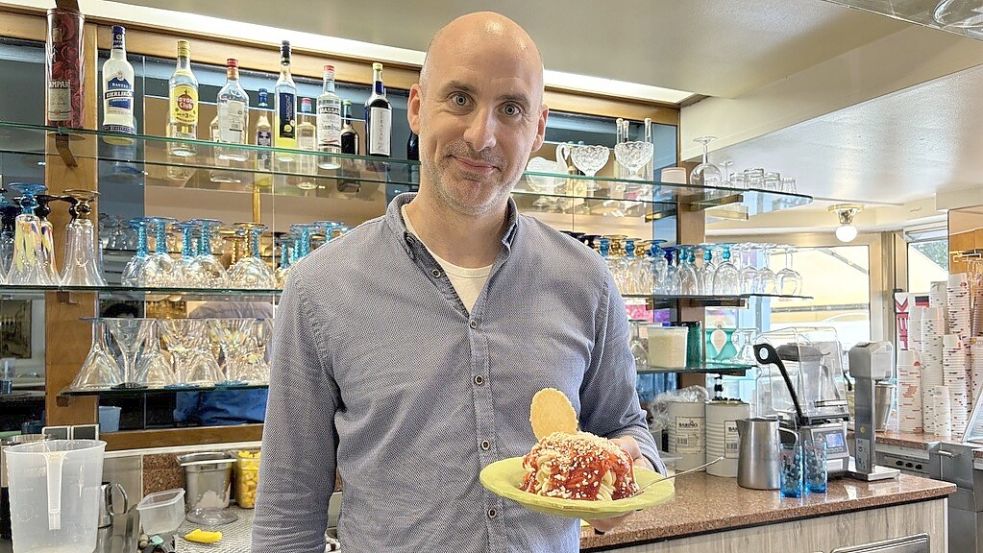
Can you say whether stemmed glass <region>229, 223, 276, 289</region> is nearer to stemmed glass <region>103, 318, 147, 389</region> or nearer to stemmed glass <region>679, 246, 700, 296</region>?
stemmed glass <region>103, 318, 147, 389</region>

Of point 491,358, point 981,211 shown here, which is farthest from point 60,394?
point 981,211

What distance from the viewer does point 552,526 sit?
1229 millimetres

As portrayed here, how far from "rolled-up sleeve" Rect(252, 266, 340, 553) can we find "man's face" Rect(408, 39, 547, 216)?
13.3 inches

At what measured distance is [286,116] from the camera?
2045 mm

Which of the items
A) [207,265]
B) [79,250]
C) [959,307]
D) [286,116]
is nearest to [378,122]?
[286,116]

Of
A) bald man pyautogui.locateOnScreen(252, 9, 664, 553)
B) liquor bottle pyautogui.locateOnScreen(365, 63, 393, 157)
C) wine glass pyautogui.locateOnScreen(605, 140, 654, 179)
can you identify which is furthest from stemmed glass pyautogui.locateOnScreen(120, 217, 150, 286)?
wine glass pyautogui.locateOnScreen(605, 140, 654, 179)

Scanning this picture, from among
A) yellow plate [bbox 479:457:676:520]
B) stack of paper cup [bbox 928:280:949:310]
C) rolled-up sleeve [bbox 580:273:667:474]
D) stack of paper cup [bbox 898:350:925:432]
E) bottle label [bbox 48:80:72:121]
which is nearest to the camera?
yellow plate [bbox 479:457:676:520]

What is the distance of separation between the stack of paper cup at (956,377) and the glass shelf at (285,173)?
1826 millimetres

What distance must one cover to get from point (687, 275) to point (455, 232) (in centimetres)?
160

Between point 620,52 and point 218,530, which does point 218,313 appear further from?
point 620,52

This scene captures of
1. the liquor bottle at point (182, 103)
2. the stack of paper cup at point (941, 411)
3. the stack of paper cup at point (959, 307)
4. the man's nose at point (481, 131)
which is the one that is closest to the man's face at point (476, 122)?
the man's nose at point (481, 131)

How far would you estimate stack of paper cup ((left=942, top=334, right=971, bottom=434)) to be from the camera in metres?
3.79

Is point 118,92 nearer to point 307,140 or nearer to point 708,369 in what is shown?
point 307,140

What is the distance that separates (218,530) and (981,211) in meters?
4.59
